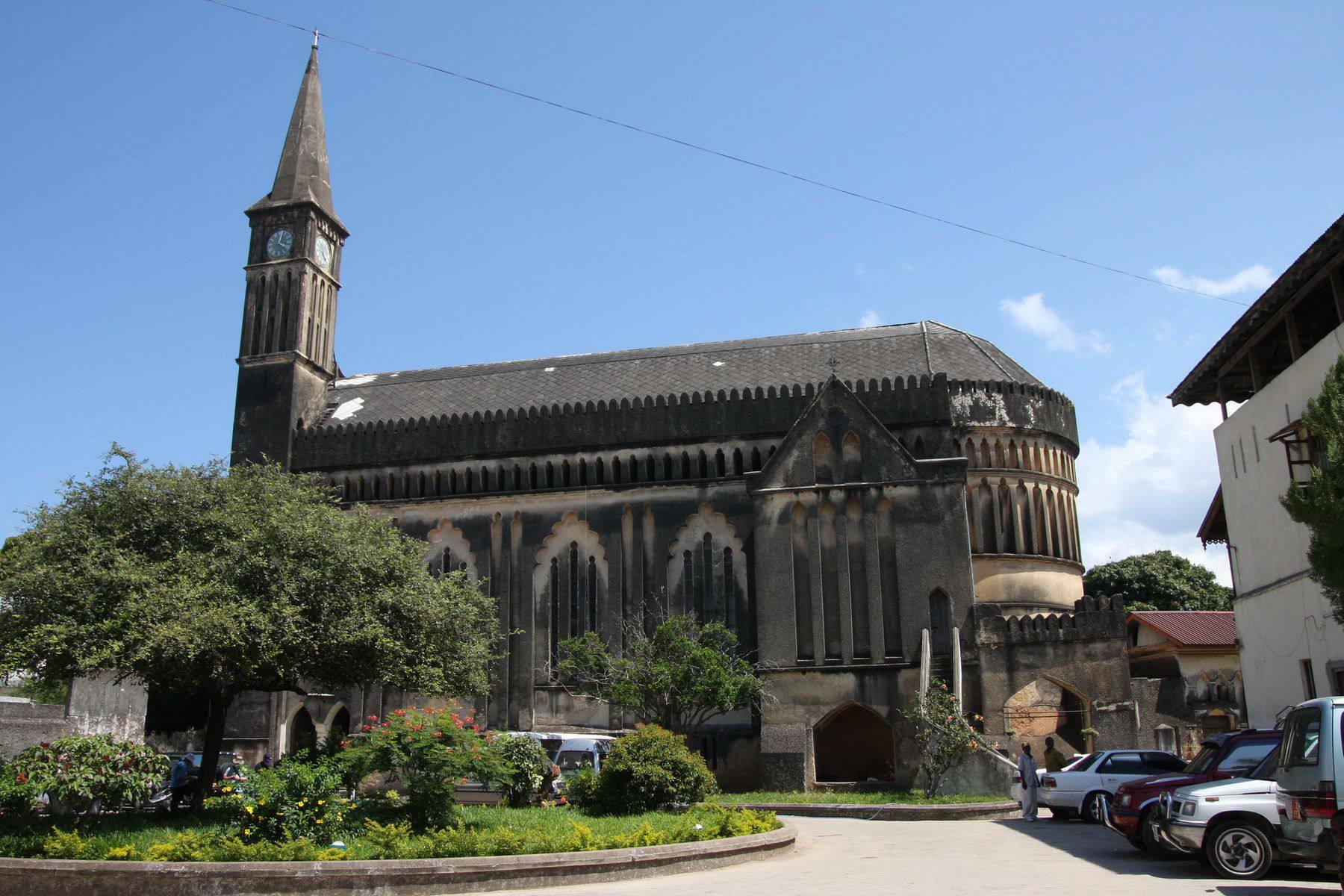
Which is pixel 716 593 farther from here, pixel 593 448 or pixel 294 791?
pixel 294 791

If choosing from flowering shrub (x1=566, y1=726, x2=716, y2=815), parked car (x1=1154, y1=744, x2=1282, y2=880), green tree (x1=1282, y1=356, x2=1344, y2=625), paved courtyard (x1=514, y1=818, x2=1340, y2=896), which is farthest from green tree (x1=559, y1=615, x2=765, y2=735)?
green tree (x1=1282, y1=356, x2=1344, y2=625)

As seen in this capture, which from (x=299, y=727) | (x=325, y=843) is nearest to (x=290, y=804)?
(x=325, y=843)

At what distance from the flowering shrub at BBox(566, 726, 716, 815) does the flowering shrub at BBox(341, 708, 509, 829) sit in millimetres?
2443

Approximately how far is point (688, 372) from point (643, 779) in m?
21.6

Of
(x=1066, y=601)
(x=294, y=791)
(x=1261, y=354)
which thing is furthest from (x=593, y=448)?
(x=294, y=791)

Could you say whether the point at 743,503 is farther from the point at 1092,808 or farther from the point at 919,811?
the point at 1092,808

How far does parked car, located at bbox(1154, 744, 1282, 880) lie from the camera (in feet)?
42.1

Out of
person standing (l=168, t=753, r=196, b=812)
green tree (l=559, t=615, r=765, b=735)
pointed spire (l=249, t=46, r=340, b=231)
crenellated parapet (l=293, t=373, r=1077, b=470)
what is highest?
pointed spire (l=249, t=46, r=340, b=231)

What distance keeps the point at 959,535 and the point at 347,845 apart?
64.4 ft

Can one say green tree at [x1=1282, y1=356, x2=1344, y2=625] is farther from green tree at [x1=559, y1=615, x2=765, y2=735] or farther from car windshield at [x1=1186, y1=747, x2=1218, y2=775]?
green tree at [x1=559, y1=615, x2=765, y2=735]

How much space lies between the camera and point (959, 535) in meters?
29.7

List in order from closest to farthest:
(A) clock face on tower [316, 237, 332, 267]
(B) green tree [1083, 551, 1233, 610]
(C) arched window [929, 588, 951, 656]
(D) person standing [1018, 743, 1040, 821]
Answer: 1. (D) person standing [1018, 743, 1040, 821]
2. (C) arched window [929, 588, 951, 656]
3. (A) clock face on tower [316, 237, 332, 267]
4. (B) green tree [1083, 551, 1233, 610]

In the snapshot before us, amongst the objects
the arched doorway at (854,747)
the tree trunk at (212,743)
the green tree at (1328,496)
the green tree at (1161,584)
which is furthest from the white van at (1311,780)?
the green tree at (1161,584)

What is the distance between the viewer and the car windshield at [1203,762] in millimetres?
16062
